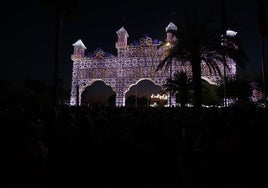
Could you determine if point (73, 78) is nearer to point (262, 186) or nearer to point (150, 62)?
point (150, 62)

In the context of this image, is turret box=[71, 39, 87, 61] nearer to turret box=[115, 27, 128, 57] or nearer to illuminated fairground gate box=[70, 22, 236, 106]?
illuminated fairground gate box=[70, 22, 236, 106]

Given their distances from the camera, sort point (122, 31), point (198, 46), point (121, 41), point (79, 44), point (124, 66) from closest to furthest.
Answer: point (198, 46) < point (124, 66) < point (121, 41) < point (122, 31) < point (79, 44)

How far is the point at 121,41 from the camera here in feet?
147

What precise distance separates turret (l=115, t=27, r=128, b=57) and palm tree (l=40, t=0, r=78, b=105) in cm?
2400

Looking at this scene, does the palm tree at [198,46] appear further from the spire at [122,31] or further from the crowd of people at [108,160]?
the spire at [122,31]

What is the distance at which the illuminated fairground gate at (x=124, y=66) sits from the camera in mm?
41812

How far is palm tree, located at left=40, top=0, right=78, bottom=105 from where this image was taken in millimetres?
17750

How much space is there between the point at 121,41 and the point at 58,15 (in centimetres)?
2632

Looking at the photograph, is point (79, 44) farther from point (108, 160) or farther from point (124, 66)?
point (108, 160)

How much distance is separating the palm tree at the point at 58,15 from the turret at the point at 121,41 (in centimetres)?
2400

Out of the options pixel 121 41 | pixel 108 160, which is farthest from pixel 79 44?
pixel 108 160

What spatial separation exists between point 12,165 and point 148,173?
3.64m

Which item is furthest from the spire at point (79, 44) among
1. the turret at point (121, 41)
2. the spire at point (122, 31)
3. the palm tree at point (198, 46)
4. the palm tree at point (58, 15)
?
the palm tree at point (198, 46)

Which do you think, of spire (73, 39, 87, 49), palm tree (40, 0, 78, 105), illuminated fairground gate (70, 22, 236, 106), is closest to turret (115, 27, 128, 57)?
illuminated fairground gate (70, 22, 236, 106)
